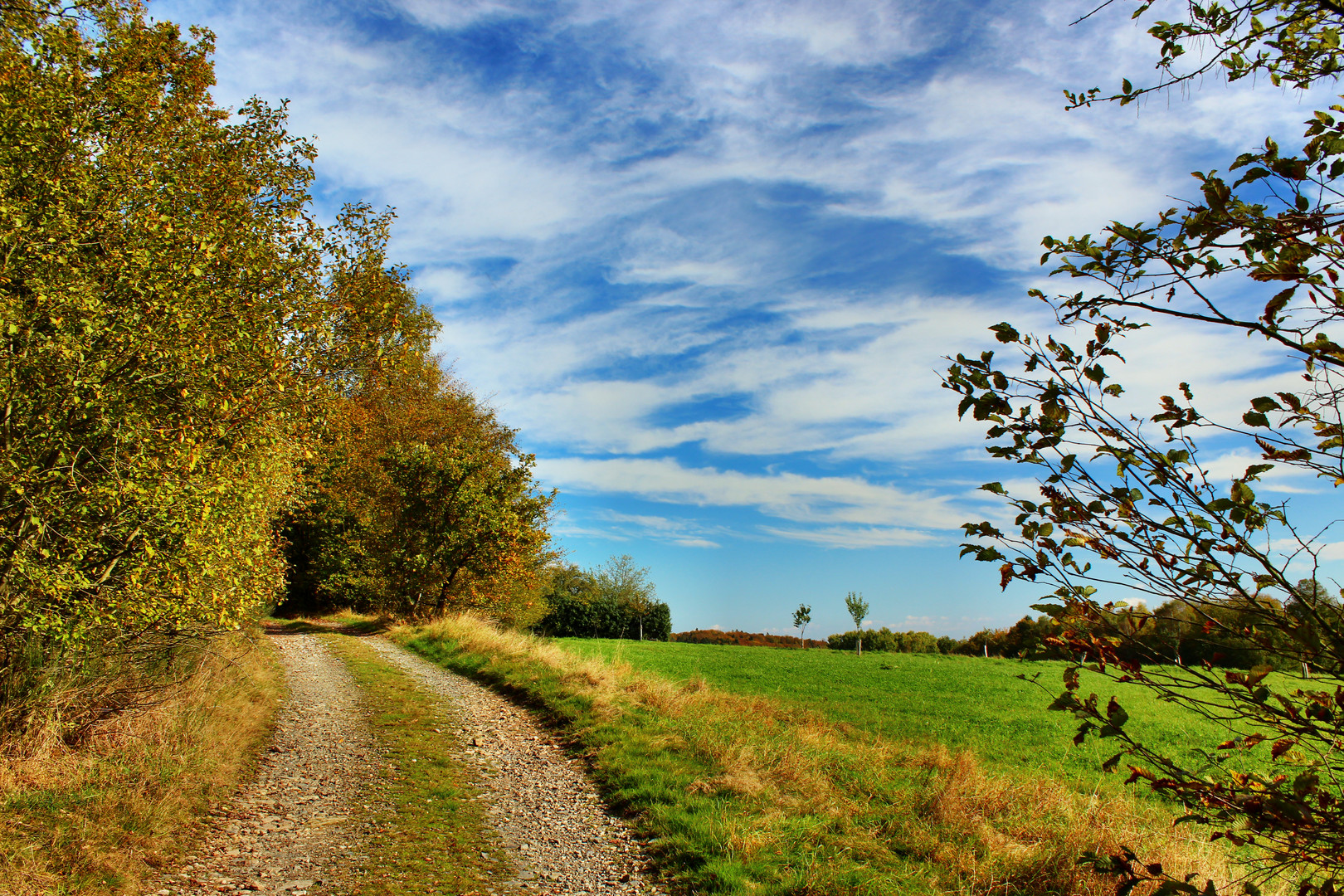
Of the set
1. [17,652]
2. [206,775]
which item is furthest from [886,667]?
[17,652]

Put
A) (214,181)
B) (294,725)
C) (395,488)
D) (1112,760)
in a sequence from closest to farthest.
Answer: (1112,760) < (214,181) < (294,725) < (395,488)

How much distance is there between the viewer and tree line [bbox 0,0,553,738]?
6.01 meters

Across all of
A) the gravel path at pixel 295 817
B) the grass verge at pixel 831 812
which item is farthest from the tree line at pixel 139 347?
the grass verge at pixel 831 812

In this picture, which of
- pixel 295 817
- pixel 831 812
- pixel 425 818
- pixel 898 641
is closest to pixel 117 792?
pixel 295 817

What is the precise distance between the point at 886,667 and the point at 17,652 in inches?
1133

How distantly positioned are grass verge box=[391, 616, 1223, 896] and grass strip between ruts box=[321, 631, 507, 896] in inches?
64.9

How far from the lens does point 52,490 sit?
5.93 m

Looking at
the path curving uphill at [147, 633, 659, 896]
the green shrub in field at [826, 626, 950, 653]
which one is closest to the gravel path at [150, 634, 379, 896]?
the path curving uphill at [147, 633, 659, 896]

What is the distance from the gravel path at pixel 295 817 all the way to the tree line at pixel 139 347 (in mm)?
2047

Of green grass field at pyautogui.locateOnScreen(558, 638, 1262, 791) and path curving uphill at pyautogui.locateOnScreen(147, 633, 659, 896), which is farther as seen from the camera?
green grass field at pyautogui.locateOnScreen(558, 638, 1262, 791)

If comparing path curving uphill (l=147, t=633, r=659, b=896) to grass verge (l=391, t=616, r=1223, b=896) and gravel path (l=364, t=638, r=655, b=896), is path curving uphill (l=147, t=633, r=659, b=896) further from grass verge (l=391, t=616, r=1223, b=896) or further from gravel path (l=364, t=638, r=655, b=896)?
grass verge (l=391, t=616, r=1223, b=896)

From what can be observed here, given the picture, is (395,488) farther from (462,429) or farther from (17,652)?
(17,652)

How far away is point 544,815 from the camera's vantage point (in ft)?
24.5

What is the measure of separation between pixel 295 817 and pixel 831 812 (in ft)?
19.0
